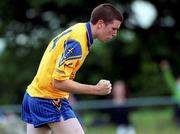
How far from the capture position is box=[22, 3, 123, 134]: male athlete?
671cm

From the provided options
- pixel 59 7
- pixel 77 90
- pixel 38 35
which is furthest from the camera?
pixel 38 35

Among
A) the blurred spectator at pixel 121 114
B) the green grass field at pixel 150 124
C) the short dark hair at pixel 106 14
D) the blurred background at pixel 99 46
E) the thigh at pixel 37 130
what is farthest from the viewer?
the blurred background at pixel 99 46

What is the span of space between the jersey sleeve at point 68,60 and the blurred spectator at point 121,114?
8435mm

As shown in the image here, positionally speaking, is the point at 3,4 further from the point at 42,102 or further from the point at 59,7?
the point at 42,102

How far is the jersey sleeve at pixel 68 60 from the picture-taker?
6699 mm

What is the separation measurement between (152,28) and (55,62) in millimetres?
18751

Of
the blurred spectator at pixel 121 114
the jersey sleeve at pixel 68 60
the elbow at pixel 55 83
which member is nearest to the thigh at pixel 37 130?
the elbow at pixel 55 83

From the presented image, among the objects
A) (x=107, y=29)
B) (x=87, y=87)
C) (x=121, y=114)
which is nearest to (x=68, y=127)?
(x=87, y=87)

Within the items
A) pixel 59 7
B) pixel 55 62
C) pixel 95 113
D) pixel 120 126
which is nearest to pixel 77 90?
pixel 55 62

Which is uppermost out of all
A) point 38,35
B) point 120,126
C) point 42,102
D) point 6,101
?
point 42,102

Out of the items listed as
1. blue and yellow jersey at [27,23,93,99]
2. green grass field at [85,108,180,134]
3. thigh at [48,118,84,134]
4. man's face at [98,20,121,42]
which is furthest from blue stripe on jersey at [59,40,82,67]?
green grass field at [85,108,180,134]

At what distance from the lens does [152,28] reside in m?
25.4

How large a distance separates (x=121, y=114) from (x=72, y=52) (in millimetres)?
8764

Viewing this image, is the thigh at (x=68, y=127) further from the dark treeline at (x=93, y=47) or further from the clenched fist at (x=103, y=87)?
the dark treeline at (x=93, y=47)
